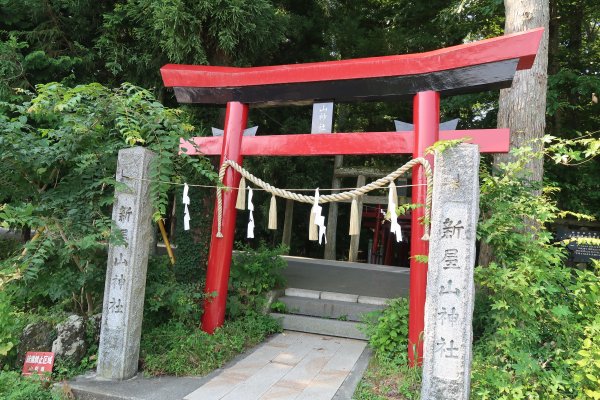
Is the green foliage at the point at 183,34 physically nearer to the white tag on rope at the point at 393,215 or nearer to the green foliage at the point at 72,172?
the green foliage at the point at 72,172

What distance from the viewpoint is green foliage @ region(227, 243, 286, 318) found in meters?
5.99

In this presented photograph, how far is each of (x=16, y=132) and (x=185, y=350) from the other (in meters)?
2.93

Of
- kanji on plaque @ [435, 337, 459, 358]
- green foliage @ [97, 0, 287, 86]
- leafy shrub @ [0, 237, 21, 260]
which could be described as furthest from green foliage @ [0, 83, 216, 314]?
leafy shrub @ [0, 237, 21, 260]

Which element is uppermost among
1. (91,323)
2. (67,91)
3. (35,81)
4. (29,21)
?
(29,21)

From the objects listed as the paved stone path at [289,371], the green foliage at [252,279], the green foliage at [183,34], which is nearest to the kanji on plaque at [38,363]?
the paved stone path at [289,371]

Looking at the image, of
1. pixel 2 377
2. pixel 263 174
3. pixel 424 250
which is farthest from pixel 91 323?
pixel 263 174

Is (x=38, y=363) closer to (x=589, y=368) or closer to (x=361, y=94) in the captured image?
(x=361, y=94)

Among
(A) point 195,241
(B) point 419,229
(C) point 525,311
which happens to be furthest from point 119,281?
(C) point 525,311

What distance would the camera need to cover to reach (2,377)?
3.93 meters

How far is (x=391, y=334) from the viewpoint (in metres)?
4.83

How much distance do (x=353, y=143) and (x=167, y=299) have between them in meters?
2.88

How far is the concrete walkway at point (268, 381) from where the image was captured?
4059mm

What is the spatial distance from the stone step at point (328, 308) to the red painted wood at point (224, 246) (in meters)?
1.30

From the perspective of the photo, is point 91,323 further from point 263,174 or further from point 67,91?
point 263,174
